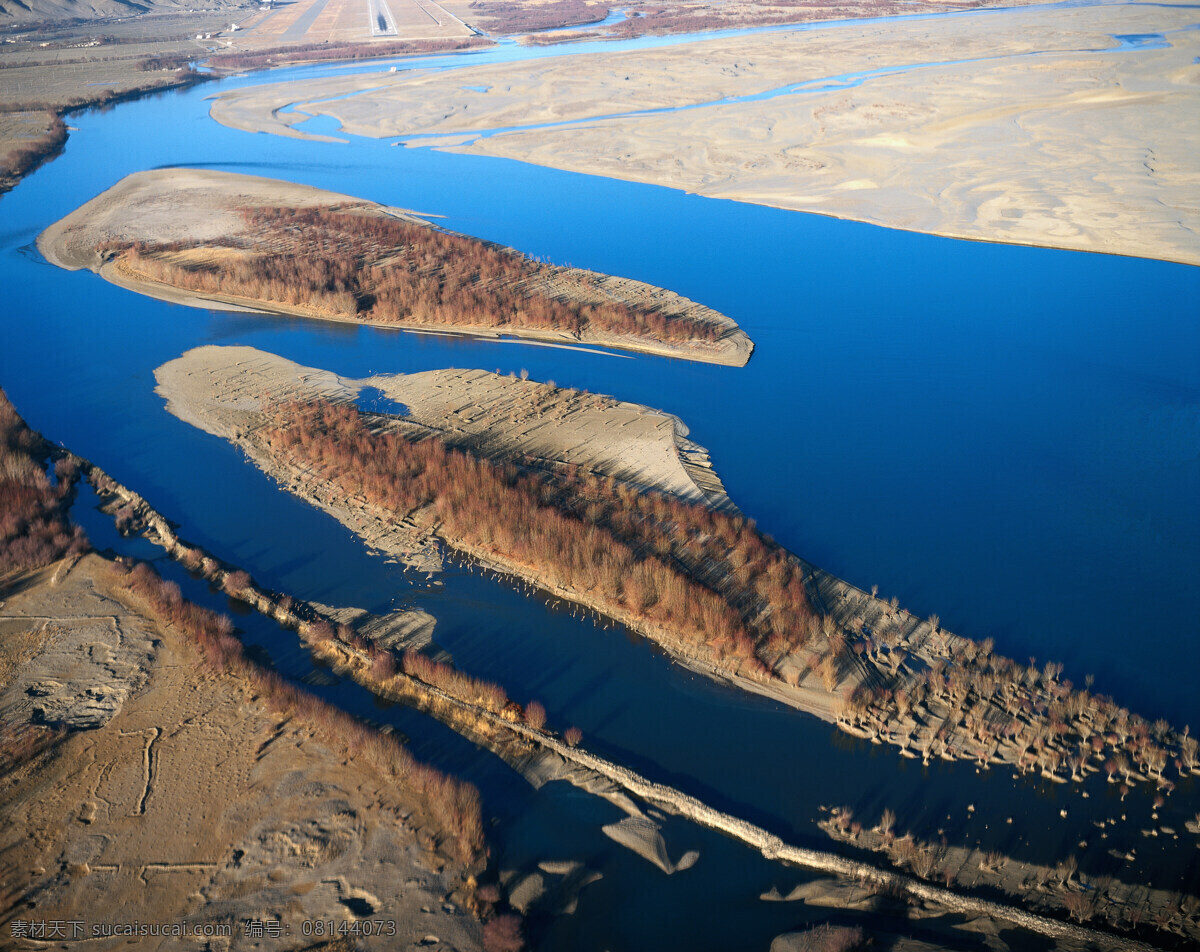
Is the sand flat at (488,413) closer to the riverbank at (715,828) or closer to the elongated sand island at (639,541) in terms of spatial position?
the elongated sand island at (639,541)

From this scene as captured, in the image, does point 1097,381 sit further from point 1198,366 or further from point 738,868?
point 738,868

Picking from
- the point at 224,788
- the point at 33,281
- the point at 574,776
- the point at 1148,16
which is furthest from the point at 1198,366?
the point at 1148,16

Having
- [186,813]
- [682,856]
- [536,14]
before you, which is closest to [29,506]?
[186,813]

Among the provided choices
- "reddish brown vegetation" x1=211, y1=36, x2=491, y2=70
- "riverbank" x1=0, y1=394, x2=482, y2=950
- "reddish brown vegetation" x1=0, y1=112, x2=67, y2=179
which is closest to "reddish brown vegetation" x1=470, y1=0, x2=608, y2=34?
"reddish brown vegetation" x1=211, y1=36, x2=491, y2=70

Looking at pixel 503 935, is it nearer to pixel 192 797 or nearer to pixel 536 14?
pixel 192 797

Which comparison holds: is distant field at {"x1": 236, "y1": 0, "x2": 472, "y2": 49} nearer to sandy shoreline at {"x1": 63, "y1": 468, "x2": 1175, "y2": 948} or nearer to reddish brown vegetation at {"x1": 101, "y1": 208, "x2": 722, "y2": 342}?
reddish brown vegetation at {"x1": 101, "y1": 208, "x2": 722, "y2": 342}
